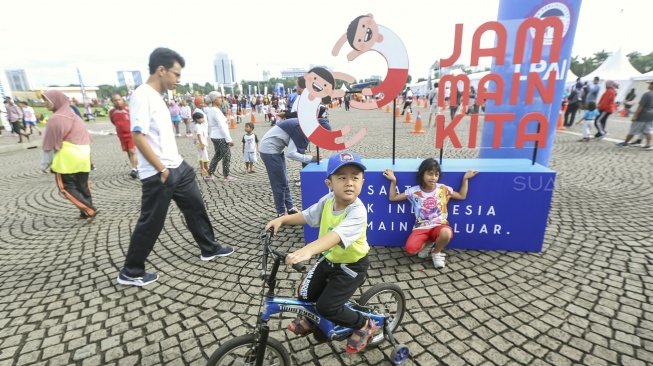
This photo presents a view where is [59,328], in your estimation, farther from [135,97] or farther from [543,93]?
[543,93]

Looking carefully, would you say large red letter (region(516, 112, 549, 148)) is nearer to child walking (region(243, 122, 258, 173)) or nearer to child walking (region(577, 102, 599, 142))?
child walking (region(243, 122, 258, 173))

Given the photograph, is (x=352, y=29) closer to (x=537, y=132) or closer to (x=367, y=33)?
(x=367, y=33)

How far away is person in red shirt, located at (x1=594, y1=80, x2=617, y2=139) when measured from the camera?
979 centimetres

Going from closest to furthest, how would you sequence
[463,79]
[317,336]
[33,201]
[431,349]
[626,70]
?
[317,336]
[431,349]
[463,79]
[33,201]
[626,70]

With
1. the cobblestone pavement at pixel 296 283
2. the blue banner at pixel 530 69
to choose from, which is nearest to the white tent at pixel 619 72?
the cobblestone pavement at pixel 296 283

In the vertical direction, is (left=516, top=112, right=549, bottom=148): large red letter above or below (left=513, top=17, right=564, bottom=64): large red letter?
below

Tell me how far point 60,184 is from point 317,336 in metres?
4.79

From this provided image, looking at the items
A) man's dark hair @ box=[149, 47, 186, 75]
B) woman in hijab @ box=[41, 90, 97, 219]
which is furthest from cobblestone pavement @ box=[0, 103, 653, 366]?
man's dark hair @ box=[149, 47, 186, 75]

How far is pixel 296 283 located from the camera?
3240 mm

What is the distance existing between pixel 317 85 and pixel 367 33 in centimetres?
76

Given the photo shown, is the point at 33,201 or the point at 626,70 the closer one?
the point at 33,201

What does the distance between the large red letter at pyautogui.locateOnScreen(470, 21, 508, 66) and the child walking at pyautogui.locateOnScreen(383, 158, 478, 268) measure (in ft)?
4.11

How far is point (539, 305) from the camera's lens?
2.83 meters

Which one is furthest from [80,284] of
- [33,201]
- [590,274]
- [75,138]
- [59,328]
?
[590,274]
